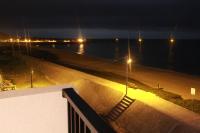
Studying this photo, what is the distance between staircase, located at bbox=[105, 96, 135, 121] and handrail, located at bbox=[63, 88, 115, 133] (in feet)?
72.2

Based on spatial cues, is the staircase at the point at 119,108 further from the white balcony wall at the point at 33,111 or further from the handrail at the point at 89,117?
the handrail at the point at 89,117

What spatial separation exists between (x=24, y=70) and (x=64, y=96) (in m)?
40.8

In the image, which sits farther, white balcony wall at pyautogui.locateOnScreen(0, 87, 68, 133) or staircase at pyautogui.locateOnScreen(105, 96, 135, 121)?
staircase at pyautogui.locateOnScreen(105, 96, 135, 121)

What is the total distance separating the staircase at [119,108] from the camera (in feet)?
86.4

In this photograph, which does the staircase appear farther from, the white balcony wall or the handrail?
the handrail

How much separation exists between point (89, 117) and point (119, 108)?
23.7 m

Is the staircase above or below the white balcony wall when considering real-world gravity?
below

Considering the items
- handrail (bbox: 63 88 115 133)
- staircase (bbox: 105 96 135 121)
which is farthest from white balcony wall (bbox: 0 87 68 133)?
staircase (bbox: 105 96 135 121)

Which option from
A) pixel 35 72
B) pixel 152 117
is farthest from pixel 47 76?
pixel 152 117

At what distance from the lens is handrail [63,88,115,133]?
10.6 ft

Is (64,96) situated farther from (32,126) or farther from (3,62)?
(3,62)

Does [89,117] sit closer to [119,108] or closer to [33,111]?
[33,111]

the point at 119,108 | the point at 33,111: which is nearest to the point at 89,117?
the point at 33,111

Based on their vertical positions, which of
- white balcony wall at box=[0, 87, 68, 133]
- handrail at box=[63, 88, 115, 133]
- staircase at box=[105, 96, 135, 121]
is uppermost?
handrail at box=[63, 88, 115, 133]
